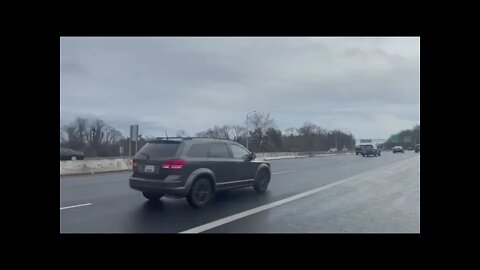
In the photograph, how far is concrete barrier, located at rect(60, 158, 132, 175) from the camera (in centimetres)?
1777

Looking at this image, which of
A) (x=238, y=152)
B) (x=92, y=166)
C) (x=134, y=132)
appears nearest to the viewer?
(x=238, y=152)

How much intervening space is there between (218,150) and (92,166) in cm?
1299

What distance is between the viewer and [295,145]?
70.6 m

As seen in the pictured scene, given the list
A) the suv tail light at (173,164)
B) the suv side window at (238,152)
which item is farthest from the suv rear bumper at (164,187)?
the suv side window at (238,152)

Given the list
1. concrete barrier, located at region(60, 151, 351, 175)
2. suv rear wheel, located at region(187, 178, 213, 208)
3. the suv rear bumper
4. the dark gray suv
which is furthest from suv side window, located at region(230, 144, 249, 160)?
concrete barrier, located at region(60, 151, 351, 175)

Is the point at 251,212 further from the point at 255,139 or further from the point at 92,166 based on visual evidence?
the point at 255,139

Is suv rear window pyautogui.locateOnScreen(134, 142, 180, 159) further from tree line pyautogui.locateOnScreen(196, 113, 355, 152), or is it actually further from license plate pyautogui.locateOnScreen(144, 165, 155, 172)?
tree line pyautogui.locateOnScreen(196, 113, 355, 152)

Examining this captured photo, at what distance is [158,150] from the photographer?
7914mm

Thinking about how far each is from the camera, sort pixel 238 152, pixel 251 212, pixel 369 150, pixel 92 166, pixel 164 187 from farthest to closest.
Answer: pixel 369 150
pixel 92 166
pixel 238 152
pixel 164 187
pixel 251 212

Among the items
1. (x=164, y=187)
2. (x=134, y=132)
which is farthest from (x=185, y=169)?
(x=134, y=132)

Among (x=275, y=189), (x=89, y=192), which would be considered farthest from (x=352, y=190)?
(x=89, y=192)

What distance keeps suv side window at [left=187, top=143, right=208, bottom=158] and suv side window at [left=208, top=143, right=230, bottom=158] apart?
0.51 ft

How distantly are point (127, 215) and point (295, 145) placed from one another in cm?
6524
